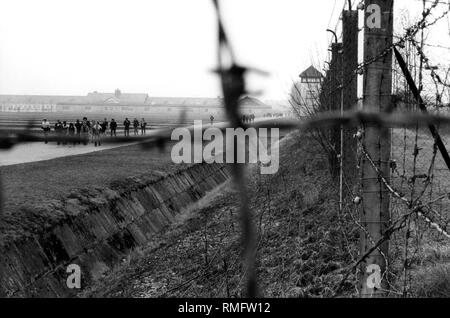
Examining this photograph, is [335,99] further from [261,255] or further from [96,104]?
[96,104]

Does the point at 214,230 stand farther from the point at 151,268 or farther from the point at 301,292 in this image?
the point at 301,292

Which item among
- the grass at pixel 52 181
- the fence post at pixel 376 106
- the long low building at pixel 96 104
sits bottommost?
→ the grass at pixel 52 181

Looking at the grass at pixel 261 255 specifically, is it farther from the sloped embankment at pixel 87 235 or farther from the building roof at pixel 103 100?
the building roof at pixel 103 100

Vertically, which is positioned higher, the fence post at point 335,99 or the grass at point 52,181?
the fence post at point 335,99

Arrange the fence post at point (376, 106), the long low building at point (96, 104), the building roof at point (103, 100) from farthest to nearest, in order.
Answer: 1. the building roof at point (103, 100)
2. the long low building at point (96, 104)
3. the fence post at point (376, 106)

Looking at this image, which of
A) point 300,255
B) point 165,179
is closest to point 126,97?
point 165,179

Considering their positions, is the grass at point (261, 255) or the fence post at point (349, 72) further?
the fence post at point (349, 72)

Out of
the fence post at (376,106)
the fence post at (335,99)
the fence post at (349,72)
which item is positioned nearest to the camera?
the fence post at (376,106)

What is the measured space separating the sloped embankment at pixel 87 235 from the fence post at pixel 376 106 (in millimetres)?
5424

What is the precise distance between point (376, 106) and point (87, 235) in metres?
7.91

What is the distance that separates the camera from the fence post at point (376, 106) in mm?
3760

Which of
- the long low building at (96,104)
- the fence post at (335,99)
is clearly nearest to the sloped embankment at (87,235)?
the fence post at (335,99)

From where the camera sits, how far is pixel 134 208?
1330 cm

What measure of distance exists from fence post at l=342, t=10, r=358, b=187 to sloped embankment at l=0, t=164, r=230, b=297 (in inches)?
206
